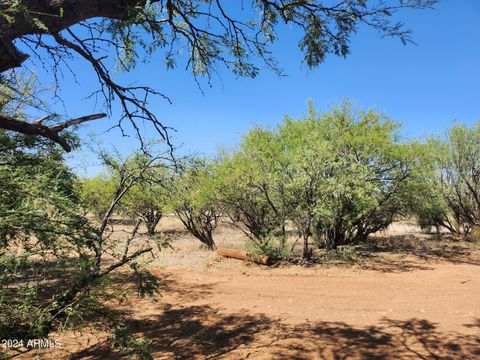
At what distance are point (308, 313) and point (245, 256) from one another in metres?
6.31

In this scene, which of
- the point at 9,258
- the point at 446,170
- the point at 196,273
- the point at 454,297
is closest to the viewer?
the point at 9,258

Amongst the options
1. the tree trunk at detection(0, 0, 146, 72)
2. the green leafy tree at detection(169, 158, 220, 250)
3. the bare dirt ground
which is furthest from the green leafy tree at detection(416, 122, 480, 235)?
the tree trunk at detection(0, 0, 146, 72)

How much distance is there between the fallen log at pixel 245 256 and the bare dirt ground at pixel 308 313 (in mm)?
357

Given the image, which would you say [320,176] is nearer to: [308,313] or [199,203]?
[199,203]

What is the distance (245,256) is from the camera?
13.2 meters

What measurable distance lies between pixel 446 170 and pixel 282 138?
1092cm

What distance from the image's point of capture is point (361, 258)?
1295 centimetres

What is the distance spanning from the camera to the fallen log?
12.5m

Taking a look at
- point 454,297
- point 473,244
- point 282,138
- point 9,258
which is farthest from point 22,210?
point 473,244

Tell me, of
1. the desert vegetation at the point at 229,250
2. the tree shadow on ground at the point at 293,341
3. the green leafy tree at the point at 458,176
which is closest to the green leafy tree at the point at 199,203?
the desert vegetation at the point at 229,250

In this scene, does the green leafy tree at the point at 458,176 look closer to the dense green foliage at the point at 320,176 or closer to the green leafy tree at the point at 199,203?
the dense green foliage at the point at 320,176

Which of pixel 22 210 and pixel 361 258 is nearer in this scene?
pixel 22 210

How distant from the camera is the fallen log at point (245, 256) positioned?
1254cm

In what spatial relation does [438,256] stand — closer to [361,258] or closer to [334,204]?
[361,258]
